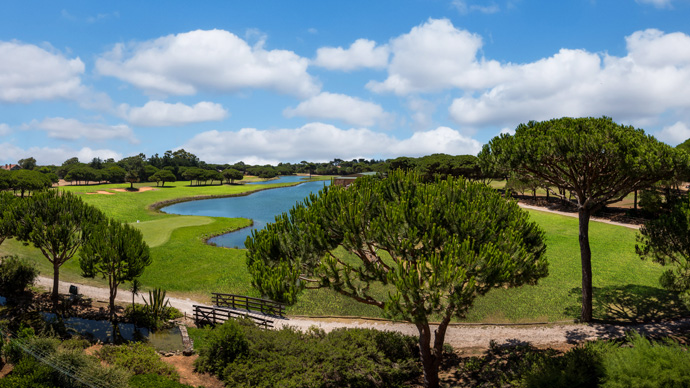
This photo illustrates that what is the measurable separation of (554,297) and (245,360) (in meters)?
22.4

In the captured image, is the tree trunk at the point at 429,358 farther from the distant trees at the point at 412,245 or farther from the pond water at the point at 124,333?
the pond water at the point at 124,333

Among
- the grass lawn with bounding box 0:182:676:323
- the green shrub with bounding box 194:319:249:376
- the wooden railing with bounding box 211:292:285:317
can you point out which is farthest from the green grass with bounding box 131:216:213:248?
the green shrub with bounding box 194:319:249:376

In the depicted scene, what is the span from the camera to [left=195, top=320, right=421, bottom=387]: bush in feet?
52.3

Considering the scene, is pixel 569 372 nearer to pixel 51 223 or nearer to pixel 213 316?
pixel 213 316

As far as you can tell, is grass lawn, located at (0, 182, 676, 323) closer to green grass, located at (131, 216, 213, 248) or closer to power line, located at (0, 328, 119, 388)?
green grass, located at (131, 216, 213, 248)

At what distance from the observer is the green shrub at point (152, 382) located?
15703 mm

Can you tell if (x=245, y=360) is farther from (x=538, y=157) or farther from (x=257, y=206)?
(x=257, y=206)

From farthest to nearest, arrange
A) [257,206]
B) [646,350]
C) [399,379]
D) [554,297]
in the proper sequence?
[257,206], [554,297], [399,379], [646,350]

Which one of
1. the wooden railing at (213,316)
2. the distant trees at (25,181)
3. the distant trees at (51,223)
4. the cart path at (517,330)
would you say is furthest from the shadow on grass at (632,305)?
the distant trees at (25,181)

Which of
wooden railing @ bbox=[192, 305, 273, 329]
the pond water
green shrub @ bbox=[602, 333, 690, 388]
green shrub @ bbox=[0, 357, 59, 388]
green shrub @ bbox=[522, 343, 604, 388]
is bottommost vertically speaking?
the pond water

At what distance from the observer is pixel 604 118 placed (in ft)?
72.5

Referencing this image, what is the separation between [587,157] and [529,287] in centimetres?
1365

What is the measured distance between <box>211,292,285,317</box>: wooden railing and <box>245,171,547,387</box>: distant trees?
38.9ft

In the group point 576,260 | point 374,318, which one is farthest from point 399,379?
point 576,260
